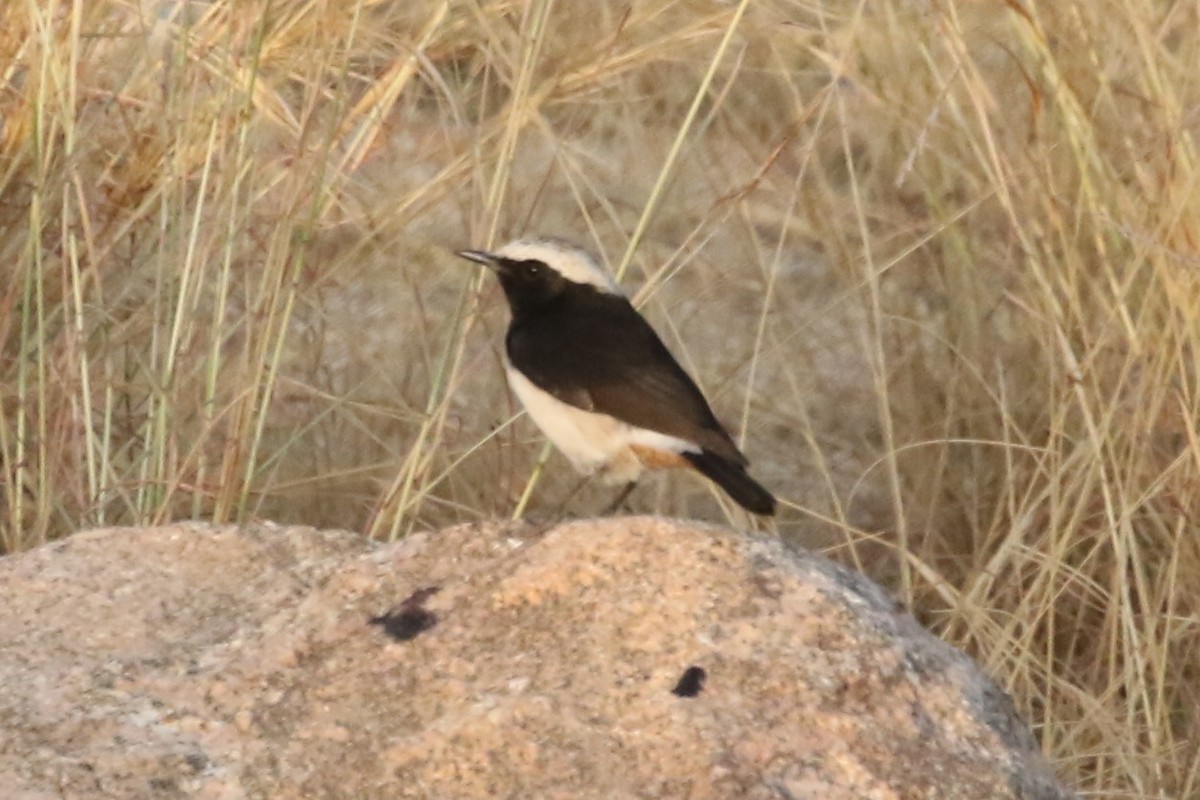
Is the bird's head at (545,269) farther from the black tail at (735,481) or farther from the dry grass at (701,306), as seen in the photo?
the black tail at (735,481)

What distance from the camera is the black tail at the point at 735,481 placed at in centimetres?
359

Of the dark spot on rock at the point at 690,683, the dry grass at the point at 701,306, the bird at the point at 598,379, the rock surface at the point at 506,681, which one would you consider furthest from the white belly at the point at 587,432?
the dark spot on rock at the point at 690,683

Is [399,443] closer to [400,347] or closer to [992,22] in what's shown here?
[400,347]

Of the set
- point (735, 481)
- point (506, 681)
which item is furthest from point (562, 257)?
point (506, 681)

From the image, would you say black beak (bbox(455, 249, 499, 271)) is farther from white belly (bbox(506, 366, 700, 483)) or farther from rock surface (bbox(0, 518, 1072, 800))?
rock surface (bbox(0, 518, 1072, 800))

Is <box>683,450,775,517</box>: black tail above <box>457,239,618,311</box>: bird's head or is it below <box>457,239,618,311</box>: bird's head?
below

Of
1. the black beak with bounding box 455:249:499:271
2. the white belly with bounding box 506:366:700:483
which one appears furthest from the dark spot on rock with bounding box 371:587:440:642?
the black beak with bounding box 455:249:499:271

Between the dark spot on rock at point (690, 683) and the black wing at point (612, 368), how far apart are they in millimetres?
1215

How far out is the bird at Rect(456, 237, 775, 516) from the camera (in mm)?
3666

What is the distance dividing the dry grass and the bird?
107 millimetres

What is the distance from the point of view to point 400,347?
231 inches

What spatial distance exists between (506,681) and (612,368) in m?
1.41

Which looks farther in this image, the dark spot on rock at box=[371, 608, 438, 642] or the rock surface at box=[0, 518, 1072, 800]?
the dark spot on rock at box=[371, 608, 438, 642]

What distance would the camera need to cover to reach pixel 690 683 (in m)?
2.40
